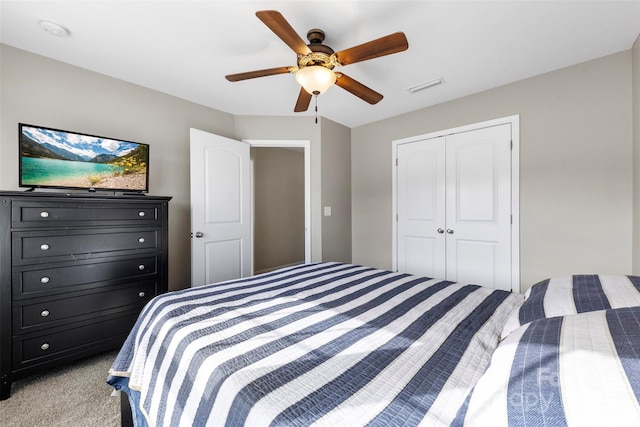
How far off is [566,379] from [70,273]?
2.53 m

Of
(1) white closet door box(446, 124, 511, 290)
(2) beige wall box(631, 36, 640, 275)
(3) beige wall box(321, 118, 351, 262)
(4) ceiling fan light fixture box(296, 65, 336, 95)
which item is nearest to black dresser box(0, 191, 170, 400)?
(4) ceiling fan light fixture box(296, 65, 336, 95)

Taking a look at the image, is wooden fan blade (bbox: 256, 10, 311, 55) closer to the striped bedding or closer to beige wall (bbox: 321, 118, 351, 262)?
the striped bedding

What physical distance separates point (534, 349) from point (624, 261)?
242cm

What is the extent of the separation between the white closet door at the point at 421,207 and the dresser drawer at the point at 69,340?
113 inches

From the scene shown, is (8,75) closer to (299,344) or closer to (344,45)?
(344,45)

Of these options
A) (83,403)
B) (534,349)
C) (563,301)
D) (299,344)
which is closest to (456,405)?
(534,349)

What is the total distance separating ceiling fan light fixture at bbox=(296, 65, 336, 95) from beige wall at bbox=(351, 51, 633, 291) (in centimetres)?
152

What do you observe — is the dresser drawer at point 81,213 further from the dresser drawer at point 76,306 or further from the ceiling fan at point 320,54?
the ceiling fan at point 320,54

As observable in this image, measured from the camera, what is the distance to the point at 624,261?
6.82 ft

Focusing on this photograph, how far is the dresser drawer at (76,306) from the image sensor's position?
5.49 feet

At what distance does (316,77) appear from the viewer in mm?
1695

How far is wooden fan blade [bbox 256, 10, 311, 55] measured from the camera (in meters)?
1.30

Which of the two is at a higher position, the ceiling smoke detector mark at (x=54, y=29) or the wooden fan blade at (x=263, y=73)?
the ceiling smoke detector mark at (x=54, y=29)

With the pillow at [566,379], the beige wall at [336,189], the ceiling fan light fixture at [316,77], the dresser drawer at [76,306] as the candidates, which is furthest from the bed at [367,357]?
the beige wall at [336,189]
